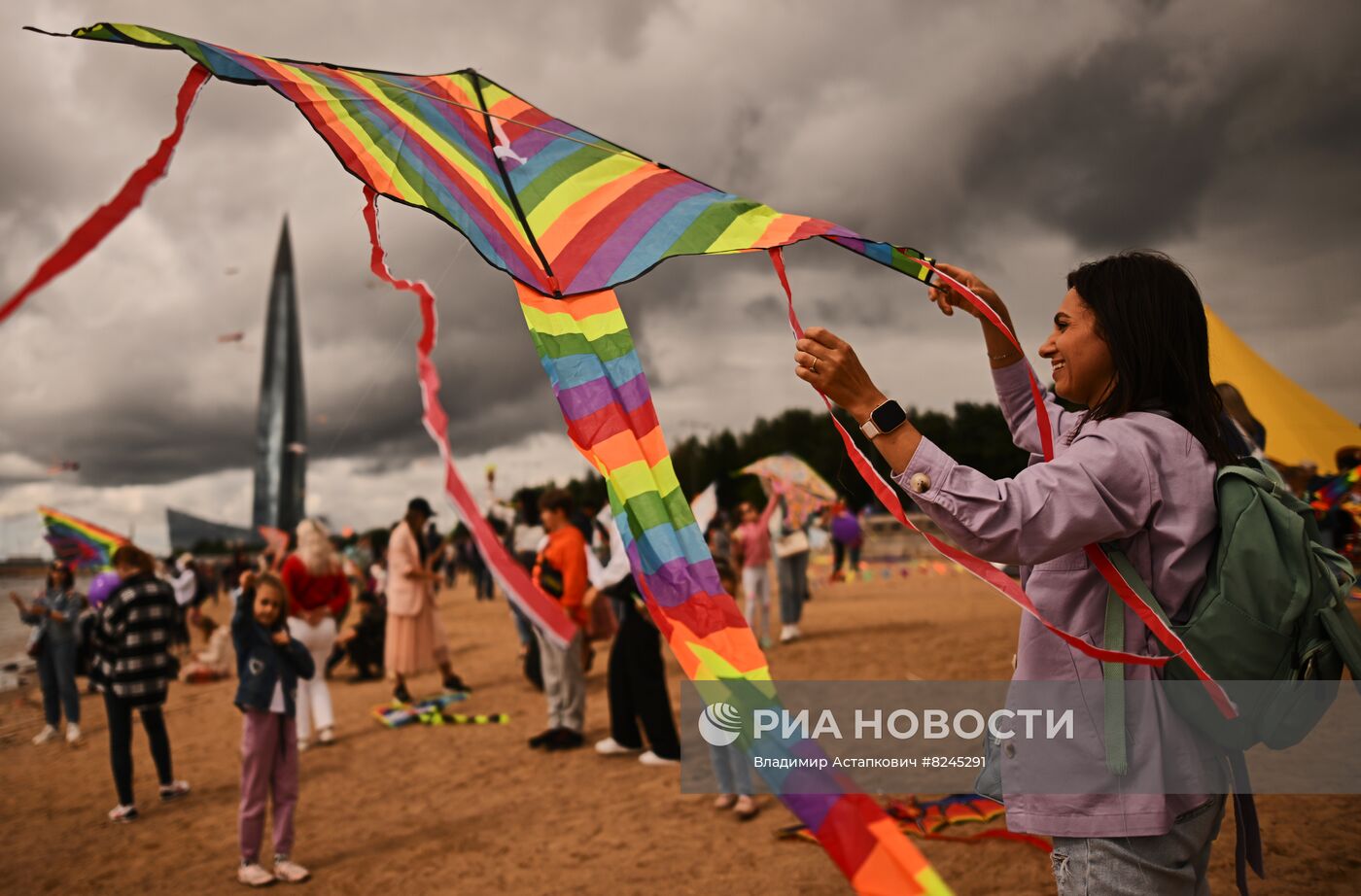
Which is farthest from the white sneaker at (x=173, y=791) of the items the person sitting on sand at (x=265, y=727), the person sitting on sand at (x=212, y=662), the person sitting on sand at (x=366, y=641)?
the person sitting on sand at (x=212, y=662)

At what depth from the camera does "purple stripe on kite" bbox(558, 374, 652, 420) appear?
1.97m

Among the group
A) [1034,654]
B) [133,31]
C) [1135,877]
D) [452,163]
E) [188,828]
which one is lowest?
[188,828]

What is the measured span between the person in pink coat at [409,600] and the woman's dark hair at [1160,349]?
7983 millimetres

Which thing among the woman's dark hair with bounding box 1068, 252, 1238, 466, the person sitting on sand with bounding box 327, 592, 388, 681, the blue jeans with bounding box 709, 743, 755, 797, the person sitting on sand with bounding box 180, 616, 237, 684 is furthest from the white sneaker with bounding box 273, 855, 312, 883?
the person sitting on sand with bounding box 180, 616, 237, 684

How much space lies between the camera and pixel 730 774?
5.68 metres

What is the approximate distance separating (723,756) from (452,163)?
4.45m

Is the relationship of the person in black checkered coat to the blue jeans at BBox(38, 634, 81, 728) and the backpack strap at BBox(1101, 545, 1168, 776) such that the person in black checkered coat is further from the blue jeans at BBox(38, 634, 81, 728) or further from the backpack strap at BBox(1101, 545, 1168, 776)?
the backpack strap at BBox(1101, 545, 1168, 776)

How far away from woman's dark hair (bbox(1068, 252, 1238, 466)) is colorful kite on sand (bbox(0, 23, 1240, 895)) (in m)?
0.19

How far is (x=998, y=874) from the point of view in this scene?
14.1 feet

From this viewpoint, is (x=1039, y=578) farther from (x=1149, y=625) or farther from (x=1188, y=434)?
(x=1188, y=434)

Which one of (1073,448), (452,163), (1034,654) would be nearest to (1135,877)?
(1034,654)

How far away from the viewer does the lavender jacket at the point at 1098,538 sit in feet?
5.43

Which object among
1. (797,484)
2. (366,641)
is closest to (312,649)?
(366,641)

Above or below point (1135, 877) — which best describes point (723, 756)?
below
